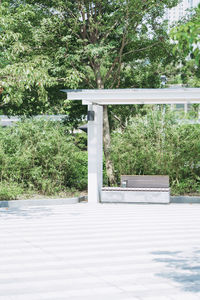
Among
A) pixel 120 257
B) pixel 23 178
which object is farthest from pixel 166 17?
pixel 120 257

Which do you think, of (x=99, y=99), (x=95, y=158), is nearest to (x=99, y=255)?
(x=99, y=99)

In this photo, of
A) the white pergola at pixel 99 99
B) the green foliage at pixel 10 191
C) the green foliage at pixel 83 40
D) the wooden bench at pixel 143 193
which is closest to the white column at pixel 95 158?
the white pergola at pixel 99 99

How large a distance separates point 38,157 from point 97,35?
4.71 metres

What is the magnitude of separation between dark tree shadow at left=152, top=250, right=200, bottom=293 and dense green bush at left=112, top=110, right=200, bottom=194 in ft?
21.7

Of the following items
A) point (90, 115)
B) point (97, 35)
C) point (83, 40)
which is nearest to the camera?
point (90, 115)

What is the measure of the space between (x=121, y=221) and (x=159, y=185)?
3.45 m

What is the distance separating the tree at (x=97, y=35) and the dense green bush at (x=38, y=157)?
1458 millimetres

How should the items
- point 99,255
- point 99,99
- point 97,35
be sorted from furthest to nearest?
point 97,35, point 99,99, point 99,255

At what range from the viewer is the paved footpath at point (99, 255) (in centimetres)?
498

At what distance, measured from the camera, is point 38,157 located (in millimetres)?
13258

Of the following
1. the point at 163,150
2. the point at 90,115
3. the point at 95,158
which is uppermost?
the point at 90,115

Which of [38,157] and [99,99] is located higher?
[99,99]

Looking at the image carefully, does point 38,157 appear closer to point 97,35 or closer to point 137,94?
point 137,94

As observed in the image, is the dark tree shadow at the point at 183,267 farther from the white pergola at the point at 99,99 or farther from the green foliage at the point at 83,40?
the green foliage at the point at 83,40
